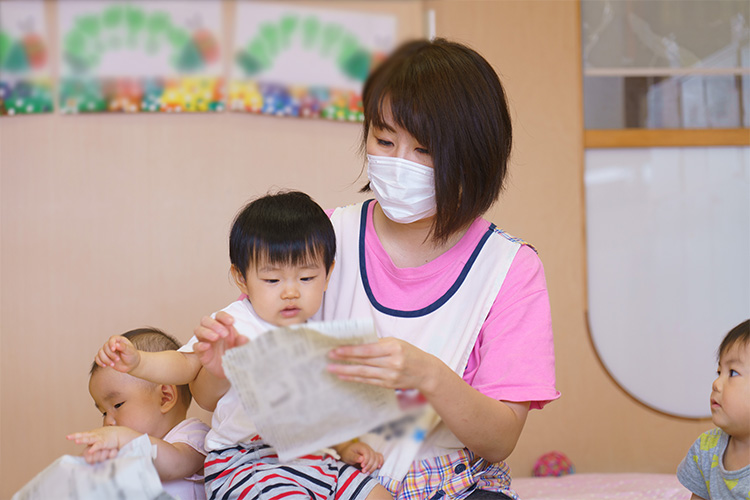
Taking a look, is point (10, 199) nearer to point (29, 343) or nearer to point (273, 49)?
point (29, 343)

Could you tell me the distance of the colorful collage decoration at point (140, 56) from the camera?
8.48 feet

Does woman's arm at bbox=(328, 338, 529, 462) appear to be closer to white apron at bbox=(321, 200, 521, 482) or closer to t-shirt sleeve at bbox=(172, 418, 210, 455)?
white apron at bbox=(321, 200, 521, 482)

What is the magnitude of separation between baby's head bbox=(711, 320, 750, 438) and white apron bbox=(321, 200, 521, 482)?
0.45 m

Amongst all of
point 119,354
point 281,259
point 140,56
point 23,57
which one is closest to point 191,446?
point 119,354

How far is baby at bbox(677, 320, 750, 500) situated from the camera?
129 cm

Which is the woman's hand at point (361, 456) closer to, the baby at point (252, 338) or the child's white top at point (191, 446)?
the baby at point (252, 338)

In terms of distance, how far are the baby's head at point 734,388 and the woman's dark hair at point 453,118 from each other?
548 mm

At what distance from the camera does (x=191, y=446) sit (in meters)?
1.40

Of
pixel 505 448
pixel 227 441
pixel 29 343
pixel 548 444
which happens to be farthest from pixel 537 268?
pixel 29 343

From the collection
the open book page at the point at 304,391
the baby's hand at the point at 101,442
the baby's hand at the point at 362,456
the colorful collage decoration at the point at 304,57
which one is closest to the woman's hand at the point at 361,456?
the baby's hand at the point at 362,456

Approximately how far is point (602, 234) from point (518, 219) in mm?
369

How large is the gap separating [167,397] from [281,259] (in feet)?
1.65

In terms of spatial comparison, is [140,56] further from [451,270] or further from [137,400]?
[451,270]

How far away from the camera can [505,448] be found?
1288 millimetres
